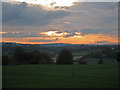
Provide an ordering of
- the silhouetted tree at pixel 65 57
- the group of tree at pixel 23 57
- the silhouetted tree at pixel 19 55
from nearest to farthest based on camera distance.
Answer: the silhouetted tree at pixel 19 55, the group of tree at pixel 23 57, the silhouetted tree at pixel 65 57

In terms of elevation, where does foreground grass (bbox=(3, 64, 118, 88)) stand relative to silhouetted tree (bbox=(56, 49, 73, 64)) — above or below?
below

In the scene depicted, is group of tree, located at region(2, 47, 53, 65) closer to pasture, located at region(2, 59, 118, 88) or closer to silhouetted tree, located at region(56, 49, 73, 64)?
pasture, located at region(2, 59, 118, 88)

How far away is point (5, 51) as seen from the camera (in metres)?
16.7

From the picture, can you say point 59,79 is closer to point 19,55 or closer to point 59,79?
point 59,79

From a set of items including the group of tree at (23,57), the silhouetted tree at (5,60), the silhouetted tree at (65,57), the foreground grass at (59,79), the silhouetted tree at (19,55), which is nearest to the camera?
the foreground grass at (59,79)

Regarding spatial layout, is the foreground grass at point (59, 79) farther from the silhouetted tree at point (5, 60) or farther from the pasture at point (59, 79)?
the silhouetted tree at point (5, 60)

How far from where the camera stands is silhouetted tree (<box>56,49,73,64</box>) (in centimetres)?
1928

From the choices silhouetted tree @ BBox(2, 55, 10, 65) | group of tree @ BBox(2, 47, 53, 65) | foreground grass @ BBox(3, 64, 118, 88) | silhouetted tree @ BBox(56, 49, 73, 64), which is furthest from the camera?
silhouetted tree @ BBox(56, 49, 73, 64)

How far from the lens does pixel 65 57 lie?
67.2 ft

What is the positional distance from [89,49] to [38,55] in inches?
213

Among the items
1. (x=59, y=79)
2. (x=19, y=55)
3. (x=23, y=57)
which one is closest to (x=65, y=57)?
(x=23, y=57)

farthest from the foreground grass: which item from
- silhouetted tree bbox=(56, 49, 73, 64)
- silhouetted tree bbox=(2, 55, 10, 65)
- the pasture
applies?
silhouetted tree bbox=(56, 49, 73, 64)

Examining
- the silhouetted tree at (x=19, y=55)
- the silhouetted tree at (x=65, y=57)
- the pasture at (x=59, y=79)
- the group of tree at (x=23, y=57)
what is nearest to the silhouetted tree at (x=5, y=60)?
the group of tree at (x=23, y=57)

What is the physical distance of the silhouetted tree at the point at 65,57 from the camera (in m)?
19.3
